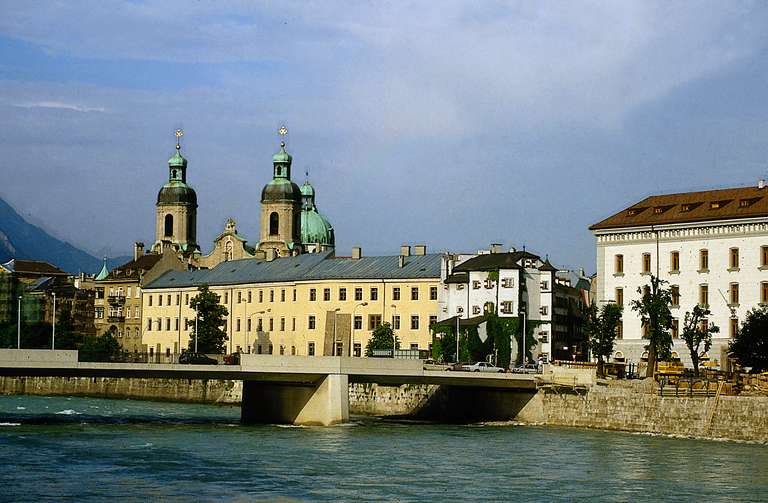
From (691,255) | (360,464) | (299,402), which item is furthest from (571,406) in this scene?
(360,464)

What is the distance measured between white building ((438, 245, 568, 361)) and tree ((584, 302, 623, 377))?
45.9ft

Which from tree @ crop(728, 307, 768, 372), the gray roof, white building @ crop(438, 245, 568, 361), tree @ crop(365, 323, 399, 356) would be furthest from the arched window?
tree @ crop(728, 307, 768, 372)

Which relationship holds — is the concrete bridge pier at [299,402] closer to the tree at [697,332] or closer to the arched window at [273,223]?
the tree at [697,332]

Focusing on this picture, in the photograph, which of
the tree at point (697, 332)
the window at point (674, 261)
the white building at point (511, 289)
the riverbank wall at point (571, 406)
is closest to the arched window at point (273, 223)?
the white building at point (511, 289)

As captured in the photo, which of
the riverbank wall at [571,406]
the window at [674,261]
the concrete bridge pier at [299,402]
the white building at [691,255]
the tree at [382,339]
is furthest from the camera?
the tree at [382,339]

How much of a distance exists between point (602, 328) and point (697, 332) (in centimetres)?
667

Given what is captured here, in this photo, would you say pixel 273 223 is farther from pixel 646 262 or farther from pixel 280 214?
pixel 646 262

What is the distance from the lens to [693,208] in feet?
320

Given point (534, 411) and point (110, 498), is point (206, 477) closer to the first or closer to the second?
point (110, 498)

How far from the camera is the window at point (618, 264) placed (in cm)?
9944

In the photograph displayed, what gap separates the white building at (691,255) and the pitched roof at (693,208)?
0.21 ft

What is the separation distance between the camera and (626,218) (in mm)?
100500

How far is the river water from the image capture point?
159 ft

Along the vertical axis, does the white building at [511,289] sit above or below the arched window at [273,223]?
below
